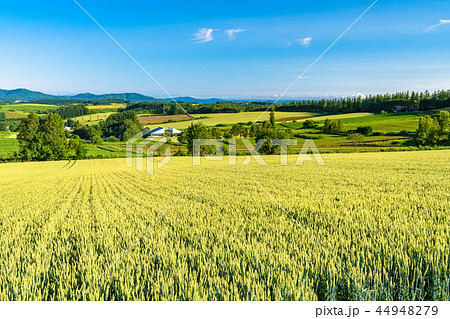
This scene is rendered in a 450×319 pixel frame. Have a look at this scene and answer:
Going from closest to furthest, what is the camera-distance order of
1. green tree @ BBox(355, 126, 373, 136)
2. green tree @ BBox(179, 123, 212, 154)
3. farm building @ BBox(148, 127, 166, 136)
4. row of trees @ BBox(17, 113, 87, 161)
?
green tree @ BBox(179, 123, 212, 154) < farm building @ BBox(148, 127, 166, 136) < row of trees @ BBox(17, 113, 87, 161) < green tree @ BBox(355, 126, 373, 136)

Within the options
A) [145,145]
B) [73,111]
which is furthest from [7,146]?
[145,145]

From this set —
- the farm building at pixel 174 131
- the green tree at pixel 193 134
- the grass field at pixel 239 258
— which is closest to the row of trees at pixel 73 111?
the green tree at pixel 193 134

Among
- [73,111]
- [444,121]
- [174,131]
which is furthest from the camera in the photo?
[73,111]

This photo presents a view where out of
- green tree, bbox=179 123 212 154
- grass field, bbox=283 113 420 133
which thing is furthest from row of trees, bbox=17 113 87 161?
grass field, bbox=283 113 420 133

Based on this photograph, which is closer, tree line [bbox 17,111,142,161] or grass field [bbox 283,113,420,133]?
tree line [bbox 17,111,142,161]

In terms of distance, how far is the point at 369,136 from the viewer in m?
73.2

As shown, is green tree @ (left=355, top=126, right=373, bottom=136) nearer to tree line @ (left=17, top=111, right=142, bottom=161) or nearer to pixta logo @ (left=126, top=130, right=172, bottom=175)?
pixta logo @ (left=126, top=130, right=172, bottom=175)

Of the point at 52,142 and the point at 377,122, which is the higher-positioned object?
the point at 377,122

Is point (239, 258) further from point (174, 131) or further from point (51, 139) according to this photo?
point (51, 139)

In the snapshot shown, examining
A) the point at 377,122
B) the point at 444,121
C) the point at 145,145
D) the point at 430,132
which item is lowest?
the point at 145,145

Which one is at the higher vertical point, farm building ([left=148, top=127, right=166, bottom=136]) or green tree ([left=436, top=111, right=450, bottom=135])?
green tree ([left=436, top=111, right=450, bottom=135])

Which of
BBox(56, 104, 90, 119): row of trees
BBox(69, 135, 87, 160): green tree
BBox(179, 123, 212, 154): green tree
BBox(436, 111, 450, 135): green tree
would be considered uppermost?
BBox(56, 104, 90, 119): row of trees

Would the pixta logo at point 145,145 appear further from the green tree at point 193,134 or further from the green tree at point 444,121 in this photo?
the green tree at point 444,121
